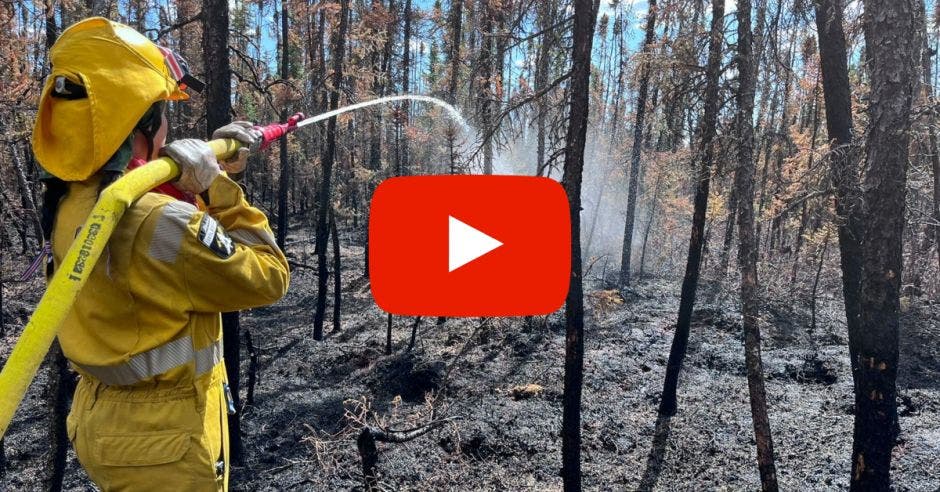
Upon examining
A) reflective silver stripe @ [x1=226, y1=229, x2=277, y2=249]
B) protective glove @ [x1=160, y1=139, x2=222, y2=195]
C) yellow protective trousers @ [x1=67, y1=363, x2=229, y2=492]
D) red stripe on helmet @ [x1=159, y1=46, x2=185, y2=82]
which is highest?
red stripe on helmet @ [x1=159, y1=46, x2=185, y2=82]

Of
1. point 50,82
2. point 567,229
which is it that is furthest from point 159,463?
point 567,229

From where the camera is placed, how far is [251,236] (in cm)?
206

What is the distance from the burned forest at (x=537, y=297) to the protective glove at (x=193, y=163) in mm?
22

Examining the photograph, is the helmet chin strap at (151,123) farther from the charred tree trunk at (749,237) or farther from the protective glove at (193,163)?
the charred tree trunk at (749,237)

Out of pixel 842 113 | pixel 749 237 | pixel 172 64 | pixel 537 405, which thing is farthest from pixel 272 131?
pixel 537 405

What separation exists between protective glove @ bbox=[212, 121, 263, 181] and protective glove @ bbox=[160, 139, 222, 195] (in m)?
0.24

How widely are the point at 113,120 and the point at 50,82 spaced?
0.27 m

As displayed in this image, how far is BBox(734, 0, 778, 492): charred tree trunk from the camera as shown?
6566 mm

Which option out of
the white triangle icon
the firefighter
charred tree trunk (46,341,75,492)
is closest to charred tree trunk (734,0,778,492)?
the white triangle icon

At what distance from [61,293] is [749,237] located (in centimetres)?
690

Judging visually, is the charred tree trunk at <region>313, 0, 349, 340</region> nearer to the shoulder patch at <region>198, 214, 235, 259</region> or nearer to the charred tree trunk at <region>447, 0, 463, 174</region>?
the charred tree trunk at <region>447, 0, 463, 174</region>

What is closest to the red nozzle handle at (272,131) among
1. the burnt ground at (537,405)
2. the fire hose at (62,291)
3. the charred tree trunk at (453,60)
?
the fire hose at (62,291)

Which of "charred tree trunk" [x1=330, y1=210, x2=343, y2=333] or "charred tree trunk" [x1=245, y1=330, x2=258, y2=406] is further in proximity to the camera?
"charred tree trunk" [x1=330, y1=210, x2=343, y2=333]

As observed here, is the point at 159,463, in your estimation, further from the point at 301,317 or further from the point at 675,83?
the point at 301,317
